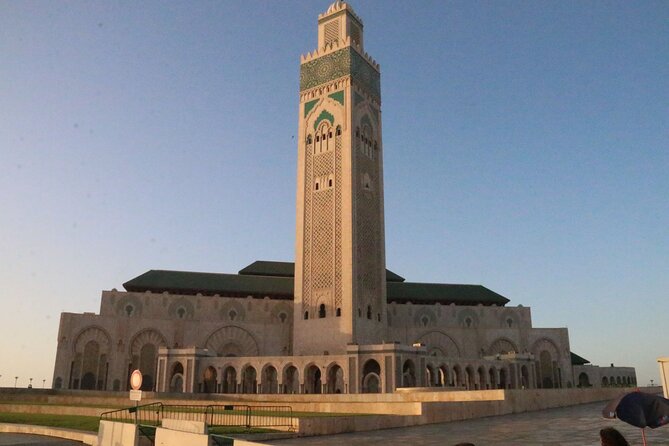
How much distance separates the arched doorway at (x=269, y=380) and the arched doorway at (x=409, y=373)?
7996 millimetres

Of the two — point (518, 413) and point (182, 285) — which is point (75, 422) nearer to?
point (518, 413)

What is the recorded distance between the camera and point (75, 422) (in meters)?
16.4

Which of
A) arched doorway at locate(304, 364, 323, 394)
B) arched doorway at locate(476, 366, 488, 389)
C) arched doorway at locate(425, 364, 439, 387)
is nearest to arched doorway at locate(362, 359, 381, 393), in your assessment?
arched doorway at locate(304, 364, 323, 394)

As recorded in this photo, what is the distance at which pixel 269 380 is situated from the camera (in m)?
38.5

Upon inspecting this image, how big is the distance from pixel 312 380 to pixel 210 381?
24.5ft

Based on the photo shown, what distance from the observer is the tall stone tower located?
38125 mm

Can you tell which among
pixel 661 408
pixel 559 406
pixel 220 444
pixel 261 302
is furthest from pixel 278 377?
pixel 661 408

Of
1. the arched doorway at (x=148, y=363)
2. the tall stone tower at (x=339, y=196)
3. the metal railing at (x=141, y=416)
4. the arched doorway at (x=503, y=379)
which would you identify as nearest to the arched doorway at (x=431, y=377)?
the tall stone tower at (x=339, y=196)

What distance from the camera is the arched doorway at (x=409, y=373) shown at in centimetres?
3459

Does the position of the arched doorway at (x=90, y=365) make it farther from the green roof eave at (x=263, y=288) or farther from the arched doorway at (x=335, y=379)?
the arched doorway at (x=335, y=379)

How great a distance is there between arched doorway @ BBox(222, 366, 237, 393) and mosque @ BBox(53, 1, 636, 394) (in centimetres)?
8

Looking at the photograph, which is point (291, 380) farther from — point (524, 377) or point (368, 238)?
point (524, 377)

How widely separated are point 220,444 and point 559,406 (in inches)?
705

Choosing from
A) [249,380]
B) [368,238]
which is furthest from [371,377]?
[368,238]
